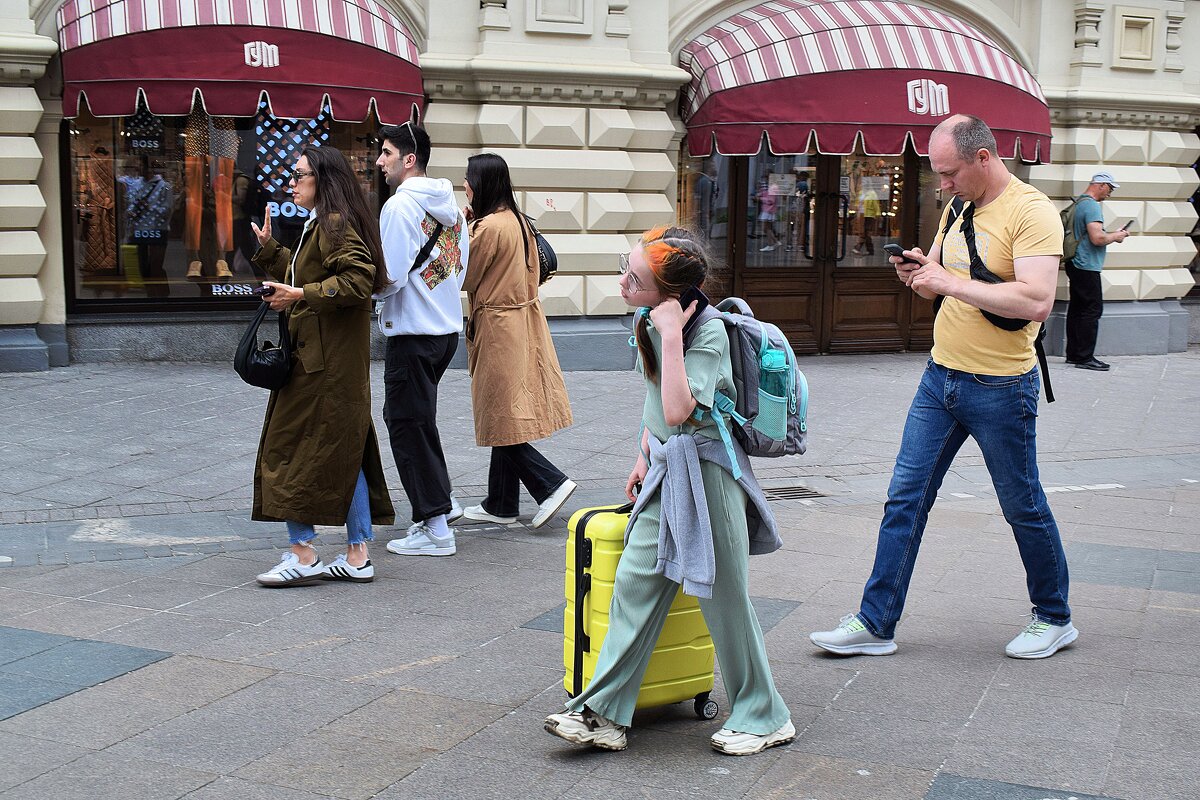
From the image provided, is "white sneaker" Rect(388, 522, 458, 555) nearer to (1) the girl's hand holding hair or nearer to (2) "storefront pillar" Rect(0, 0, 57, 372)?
(1) the girl's hand holding hair

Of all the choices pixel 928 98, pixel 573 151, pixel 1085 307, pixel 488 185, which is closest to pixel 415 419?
pixel 488 185

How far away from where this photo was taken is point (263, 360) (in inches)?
214

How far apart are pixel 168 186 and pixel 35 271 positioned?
148 cm

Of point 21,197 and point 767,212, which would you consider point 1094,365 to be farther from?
point 21,197

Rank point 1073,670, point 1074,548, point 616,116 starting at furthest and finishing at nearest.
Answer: point 616,116
point 1074,548
point 1073,670

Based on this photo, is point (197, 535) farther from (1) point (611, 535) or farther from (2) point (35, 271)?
(2) point (35, 271)

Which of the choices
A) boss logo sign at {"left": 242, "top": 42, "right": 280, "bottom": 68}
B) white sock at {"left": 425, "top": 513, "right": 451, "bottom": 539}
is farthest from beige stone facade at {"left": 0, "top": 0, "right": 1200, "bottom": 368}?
white sock at {"left": 425, "top": 513, "right": 451, "bottom": 539}

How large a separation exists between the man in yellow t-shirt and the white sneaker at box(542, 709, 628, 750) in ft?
3.82

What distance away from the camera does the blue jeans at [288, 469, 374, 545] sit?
5668 mm

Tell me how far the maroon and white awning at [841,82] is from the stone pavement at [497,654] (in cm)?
467

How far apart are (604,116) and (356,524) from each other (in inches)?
285

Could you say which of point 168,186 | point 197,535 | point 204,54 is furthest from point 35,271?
point 197,535

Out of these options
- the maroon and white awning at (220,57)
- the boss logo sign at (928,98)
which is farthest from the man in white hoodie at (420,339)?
the boss logo sign at (928,98)

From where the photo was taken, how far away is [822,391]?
449 inches
